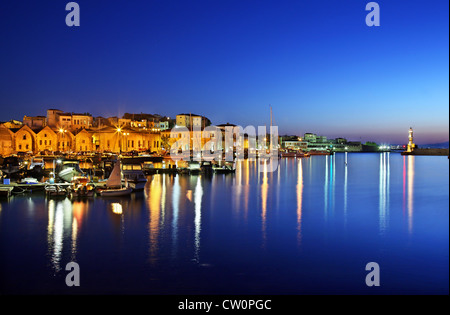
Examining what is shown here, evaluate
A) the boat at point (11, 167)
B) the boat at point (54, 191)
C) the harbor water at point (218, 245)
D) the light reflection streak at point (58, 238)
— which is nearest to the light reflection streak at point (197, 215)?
the harbor water at point (218, 245)

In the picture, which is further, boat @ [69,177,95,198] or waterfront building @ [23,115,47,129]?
waterfront building @ [23,115,47,129]

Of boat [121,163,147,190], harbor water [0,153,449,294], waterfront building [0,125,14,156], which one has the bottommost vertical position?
harbor water [0,153,449,294]

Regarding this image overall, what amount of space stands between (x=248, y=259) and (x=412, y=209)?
12.6 meters

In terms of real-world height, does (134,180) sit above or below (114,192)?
above

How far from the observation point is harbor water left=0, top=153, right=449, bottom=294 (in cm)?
869

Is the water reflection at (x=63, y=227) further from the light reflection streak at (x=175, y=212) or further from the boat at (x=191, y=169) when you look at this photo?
the boat at (x=191, y=169)

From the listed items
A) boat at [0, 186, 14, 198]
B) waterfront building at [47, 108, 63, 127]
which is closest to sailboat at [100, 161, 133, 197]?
boat at [0, 186, 14, 198]

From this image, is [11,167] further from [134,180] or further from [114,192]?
[114,192]

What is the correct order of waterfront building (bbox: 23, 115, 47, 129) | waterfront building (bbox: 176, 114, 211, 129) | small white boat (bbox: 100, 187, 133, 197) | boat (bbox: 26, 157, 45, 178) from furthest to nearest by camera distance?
waterfront building (bbox: 176, 114, 211, 129), waterfront building (bbox: 23, 115, 47, 129), boat (bbox: 26, 157, 45, 178), small white boat (bbox: 100, 187, 133, 197)

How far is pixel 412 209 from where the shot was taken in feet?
63.9

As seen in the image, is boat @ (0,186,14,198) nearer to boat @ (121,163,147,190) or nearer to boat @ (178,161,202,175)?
boat @ (121,163,147,190)

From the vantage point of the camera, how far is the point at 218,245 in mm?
11602

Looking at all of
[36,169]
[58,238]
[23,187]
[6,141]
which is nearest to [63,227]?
[58,238]
